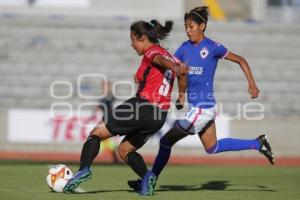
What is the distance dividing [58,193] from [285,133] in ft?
44.3

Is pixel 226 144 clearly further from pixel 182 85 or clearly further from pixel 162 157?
pixel 182 85

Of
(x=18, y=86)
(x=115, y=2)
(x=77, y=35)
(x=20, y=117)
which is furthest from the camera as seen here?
(x=115, y=2)

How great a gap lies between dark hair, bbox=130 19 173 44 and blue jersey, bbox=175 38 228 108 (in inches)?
26.8

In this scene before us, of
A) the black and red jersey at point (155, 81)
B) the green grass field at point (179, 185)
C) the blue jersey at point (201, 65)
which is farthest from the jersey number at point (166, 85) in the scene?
the green grass field at point (179, 185)

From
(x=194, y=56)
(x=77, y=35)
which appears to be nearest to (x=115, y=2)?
(x=77, y=35)

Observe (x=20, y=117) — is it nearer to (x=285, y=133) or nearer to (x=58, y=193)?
(x=285, y=133)

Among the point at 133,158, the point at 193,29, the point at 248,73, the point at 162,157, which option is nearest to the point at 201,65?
the point at 193,29

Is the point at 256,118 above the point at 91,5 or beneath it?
beneath

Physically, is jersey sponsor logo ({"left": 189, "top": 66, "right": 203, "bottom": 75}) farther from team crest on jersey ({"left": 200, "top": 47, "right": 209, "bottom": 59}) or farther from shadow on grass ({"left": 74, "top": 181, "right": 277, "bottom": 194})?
shadow on grass ({"left": 74, "top": 181, "right": 277, "bottom": 194})

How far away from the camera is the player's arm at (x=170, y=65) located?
877 centimetres

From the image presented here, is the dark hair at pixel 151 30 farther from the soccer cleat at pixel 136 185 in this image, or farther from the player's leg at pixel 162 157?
the soccer cleat at pixel 136 185

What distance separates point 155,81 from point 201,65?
0.92 metres

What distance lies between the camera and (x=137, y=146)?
372 inches

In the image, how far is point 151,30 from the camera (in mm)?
9289
